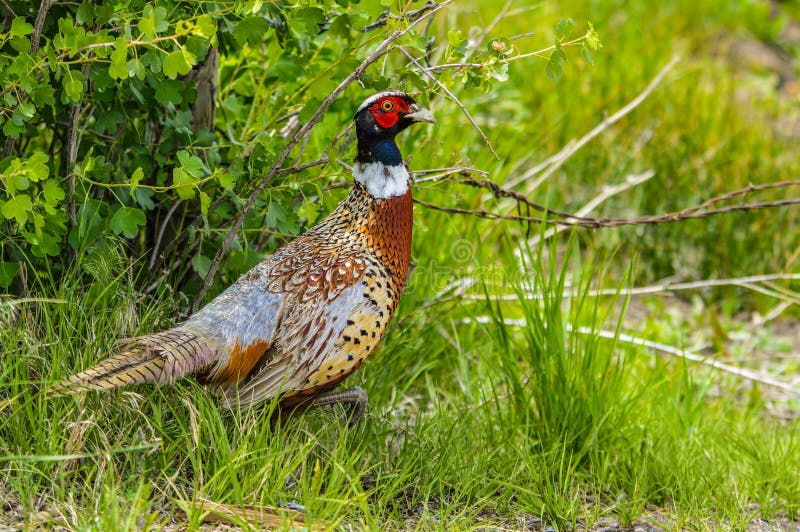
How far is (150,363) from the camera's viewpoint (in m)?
3.00

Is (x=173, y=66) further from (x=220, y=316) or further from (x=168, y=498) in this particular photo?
(x=168, y=498)

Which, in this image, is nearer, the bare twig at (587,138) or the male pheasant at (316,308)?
the male pheasant at (316,308)

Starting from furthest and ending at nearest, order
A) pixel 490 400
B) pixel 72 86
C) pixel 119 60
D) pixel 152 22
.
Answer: pixel 490 400, pixel 72 86, pixel 119 60, pixel 152 22

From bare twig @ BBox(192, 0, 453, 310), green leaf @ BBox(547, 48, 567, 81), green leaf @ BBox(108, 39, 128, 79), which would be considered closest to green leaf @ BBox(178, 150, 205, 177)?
bare twig @ BBox(192, 0, 453, 310)

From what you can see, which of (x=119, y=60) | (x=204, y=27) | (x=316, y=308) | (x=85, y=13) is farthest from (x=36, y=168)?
(x=316, y=308)

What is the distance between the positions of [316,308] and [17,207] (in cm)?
95

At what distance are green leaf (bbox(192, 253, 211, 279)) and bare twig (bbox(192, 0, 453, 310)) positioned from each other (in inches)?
1.4

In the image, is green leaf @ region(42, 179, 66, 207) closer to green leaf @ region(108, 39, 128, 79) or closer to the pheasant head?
green leaf @ region(108, 39, 128, 79)

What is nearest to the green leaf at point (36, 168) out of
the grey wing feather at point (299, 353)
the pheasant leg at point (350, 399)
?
the grey wing feather at point (299, 353)

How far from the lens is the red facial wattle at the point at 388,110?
3.39 meters

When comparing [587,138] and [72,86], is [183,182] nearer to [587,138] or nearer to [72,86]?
[72,86]

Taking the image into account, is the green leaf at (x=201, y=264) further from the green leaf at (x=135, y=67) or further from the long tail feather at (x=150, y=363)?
the green leaf at (x=135, y=67)

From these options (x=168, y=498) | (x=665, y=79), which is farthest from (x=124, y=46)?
(x=665, y=79)

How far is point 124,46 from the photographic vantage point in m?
2.98
